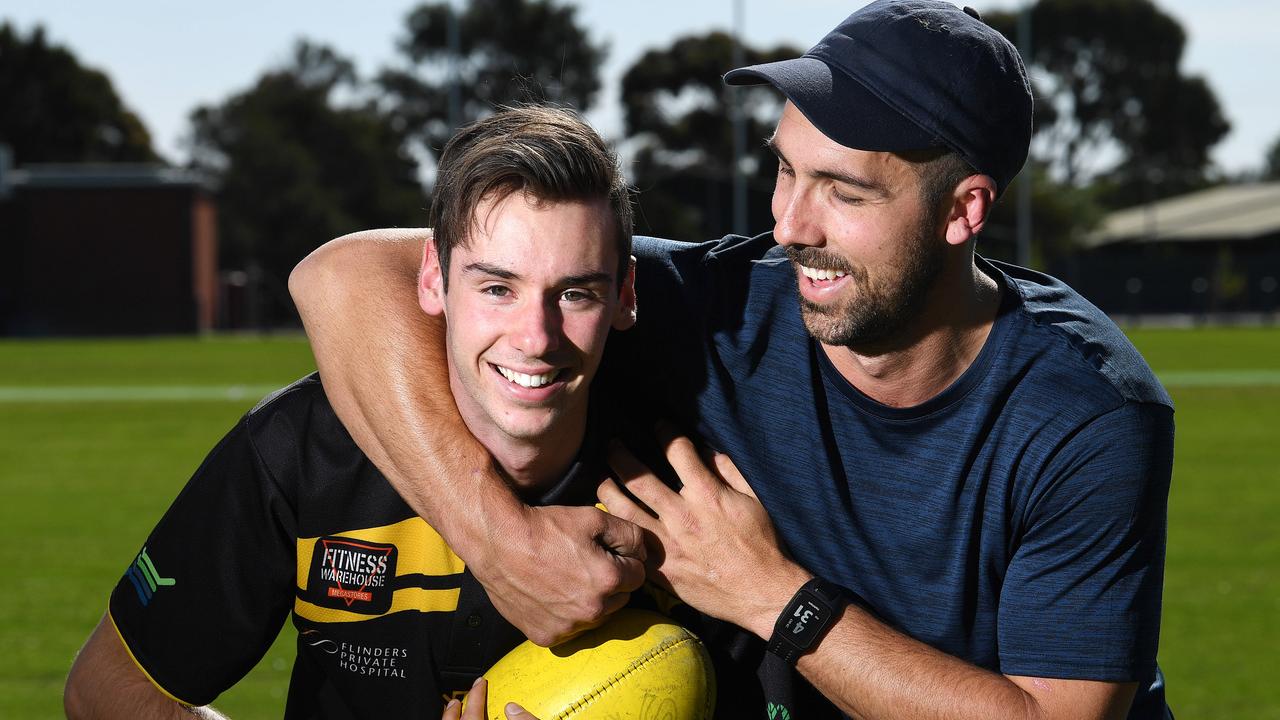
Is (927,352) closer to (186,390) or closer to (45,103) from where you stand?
(186,390)

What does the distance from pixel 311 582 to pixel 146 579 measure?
0.38 m

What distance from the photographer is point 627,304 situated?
3.16m

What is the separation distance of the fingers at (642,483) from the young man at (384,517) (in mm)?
57

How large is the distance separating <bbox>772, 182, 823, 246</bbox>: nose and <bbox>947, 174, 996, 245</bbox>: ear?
32 centimetres

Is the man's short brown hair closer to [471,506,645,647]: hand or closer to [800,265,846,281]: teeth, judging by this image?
[800,265,846,281]: teeth

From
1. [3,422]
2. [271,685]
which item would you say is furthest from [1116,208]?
[271,685]

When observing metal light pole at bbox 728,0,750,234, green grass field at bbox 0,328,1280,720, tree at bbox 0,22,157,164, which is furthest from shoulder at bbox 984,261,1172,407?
tree at bbox 0,22,157,164

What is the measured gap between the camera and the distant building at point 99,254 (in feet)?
154

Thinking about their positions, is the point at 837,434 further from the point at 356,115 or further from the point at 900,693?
the point at 356,115

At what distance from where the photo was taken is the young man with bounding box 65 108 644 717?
2941 mm

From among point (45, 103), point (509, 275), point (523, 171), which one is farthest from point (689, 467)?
point (45, 103)

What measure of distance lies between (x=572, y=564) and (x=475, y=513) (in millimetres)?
238

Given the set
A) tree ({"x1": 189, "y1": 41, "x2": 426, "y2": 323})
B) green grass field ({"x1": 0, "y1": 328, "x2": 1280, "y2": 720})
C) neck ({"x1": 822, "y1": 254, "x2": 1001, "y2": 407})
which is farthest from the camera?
tree ({"x1": 189, "y1": 41, "x2": 426, "y2": 323})

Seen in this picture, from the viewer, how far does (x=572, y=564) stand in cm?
289
